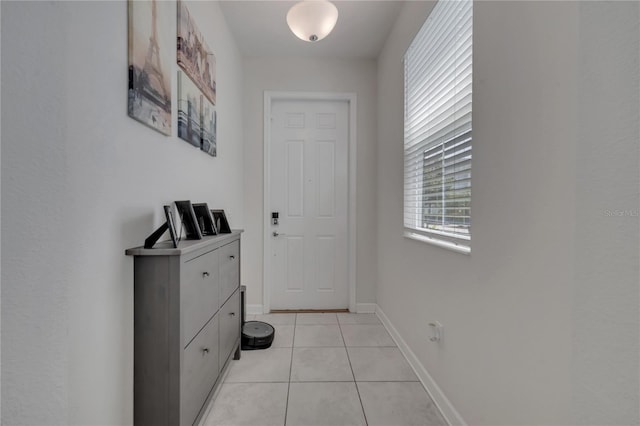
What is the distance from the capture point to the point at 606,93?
495 mm

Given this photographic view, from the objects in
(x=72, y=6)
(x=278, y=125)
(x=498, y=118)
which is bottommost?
(x=498, y=118)

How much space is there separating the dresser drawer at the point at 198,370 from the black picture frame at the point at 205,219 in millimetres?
490

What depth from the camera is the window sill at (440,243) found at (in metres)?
1.37

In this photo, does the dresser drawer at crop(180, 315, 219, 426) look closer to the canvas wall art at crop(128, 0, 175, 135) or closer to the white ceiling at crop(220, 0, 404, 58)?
the canvas wall art at crop(128, 0, 175, 135)

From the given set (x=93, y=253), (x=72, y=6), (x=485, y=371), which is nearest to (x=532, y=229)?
(x=485, y=371)

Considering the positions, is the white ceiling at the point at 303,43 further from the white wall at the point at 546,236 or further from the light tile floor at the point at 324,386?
the light tile floor at the point at 324,386

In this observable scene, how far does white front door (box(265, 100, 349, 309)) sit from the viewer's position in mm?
3092

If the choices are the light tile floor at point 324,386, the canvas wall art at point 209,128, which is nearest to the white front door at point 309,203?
the light tile floor at point 324,386

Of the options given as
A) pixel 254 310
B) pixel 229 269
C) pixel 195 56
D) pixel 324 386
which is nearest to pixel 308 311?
pixel 254 310

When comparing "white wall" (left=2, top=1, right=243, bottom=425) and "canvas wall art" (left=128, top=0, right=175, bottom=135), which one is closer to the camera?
"white wall" (left=2, top=1, right=243, bottom=425)

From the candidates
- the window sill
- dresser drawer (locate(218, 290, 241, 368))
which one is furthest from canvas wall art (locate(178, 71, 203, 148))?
the window sill

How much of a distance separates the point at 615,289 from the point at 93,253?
1.34 m

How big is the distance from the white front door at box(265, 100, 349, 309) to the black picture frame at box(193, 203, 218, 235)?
4.62 feet

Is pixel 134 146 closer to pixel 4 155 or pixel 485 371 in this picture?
pixel 4 155
